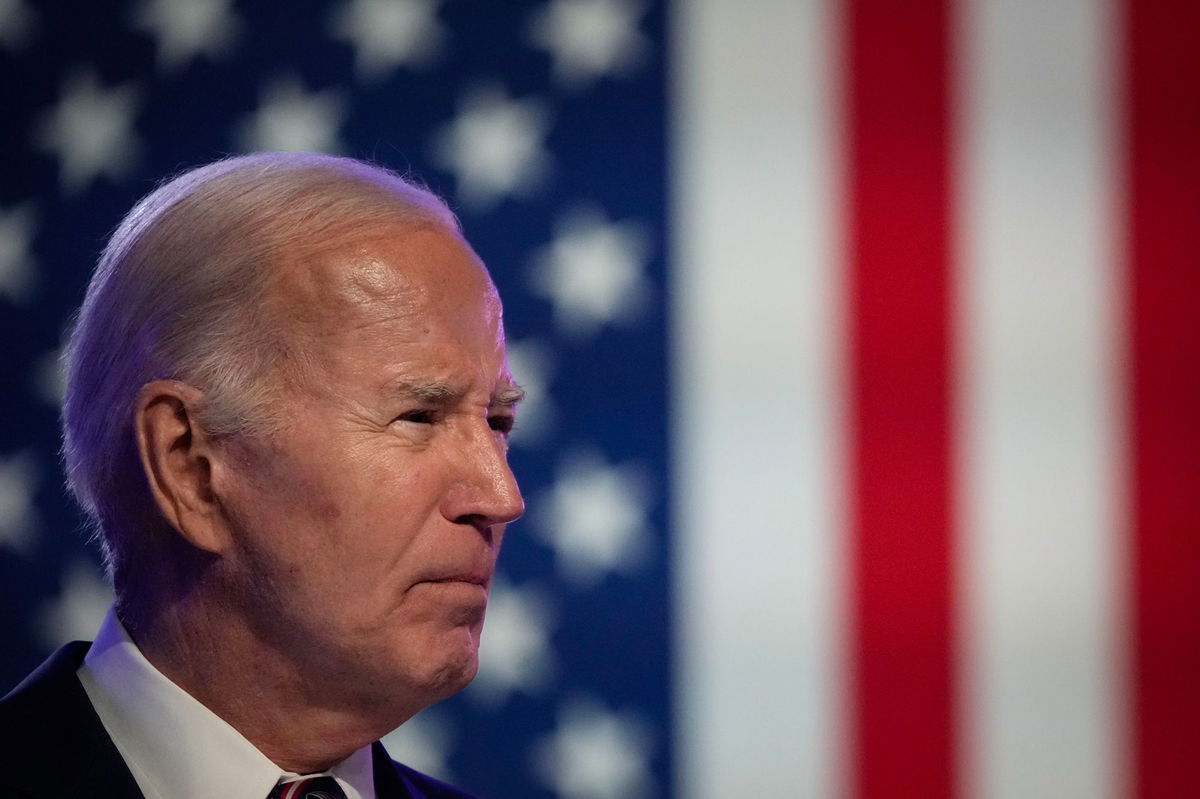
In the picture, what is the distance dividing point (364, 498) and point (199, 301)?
28 cm

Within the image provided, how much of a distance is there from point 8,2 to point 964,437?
2.05 metres

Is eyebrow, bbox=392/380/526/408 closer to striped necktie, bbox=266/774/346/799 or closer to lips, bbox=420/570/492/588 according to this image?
lips, bbox=420/570/492/588

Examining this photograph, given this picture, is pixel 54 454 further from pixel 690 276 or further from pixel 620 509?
pixel 690 276

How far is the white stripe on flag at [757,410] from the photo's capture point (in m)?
2.50

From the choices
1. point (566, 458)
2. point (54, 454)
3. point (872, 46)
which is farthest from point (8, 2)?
point (872, 46)

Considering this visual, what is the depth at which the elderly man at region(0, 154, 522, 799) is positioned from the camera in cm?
142

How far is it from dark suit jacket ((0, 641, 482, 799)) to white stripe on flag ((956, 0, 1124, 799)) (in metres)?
1.61

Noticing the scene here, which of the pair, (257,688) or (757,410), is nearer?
(257,688)

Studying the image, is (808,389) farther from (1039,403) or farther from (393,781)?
(393,781)

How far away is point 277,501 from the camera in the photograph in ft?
Result: 4.69

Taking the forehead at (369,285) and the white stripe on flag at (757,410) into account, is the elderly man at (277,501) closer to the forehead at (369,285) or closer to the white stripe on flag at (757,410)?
the forehead at (369,285)

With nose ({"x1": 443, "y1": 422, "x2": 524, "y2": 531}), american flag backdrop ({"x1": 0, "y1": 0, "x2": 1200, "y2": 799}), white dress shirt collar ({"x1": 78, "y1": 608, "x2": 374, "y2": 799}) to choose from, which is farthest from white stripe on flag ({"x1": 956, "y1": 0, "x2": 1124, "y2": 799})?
white dress shirt collar ({"x1": 78, "y1": 608, "x2": 374, "y2": 799})

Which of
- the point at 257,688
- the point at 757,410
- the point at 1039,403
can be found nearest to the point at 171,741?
the point at 257,688

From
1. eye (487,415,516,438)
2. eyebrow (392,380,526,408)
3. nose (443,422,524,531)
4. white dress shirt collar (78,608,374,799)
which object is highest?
eyebrow (392,380,526,408)
